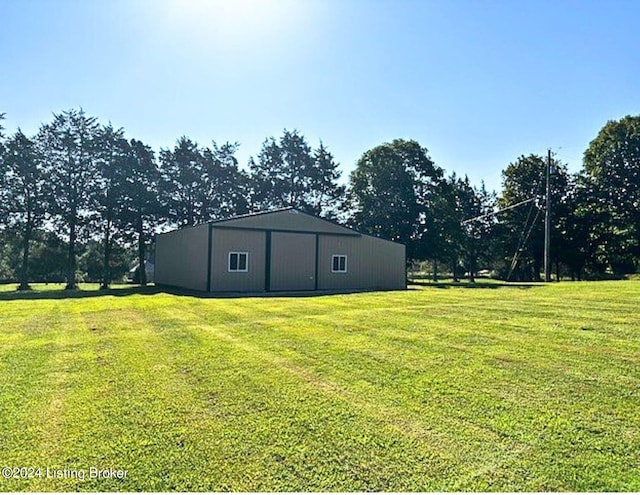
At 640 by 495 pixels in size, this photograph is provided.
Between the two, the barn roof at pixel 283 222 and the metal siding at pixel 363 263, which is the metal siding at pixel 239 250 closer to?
the barn roof at pixel 283 222

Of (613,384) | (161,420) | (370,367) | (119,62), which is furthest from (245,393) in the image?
(119,62)

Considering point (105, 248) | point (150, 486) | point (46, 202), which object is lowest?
point (150, 486)

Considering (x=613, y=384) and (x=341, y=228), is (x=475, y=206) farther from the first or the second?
(x=613, y=384)

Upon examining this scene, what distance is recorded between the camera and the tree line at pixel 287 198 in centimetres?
2730

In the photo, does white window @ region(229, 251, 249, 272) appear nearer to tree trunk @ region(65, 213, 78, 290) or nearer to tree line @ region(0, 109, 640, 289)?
tree line @ region(0, 109, 640, 289)

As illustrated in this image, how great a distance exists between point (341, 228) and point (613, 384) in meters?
17.9

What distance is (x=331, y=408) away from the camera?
3775mm

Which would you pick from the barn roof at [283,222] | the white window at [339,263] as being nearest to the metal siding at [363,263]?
the white window at [339,263]

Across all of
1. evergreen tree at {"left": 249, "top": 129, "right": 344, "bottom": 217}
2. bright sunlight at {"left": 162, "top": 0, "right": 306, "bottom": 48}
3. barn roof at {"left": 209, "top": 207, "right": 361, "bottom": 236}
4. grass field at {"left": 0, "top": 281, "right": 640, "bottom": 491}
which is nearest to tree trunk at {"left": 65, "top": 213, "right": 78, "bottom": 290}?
barn roof at {"left": 209, "top": 207, "right": 361, "bottom": 236}

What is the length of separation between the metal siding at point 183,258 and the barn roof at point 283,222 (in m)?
1.39

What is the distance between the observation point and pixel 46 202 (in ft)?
88.0

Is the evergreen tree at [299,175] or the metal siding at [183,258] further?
the evergreen tree at [299,175]

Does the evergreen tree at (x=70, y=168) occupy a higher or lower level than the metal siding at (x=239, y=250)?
higher

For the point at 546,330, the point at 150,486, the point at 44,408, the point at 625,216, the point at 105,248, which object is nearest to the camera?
the point at 150,486
